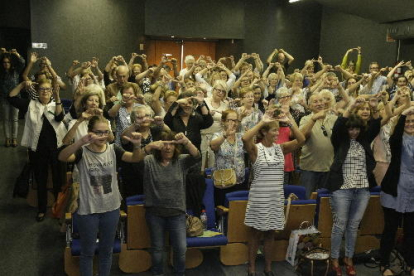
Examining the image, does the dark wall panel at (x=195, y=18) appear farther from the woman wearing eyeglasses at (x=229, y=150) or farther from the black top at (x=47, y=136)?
the woman wearing eyeglasses at (x=229, y=150)

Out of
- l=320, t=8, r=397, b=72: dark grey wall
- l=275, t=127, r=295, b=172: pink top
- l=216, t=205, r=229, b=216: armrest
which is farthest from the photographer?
l=320, t=8, r=397, b=72: dark grey wall

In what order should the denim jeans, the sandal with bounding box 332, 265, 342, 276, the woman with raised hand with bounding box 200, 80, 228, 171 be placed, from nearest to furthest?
the sandal with bounding box 332, 265, 342, 276
the woman with raised hand with bounding box 200, 80, 228, 171
the denim jeans

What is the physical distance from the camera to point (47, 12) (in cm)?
1036

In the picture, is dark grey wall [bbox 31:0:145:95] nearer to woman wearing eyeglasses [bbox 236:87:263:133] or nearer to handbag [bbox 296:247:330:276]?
woman wearing eyeglasses [bbox 236:87:263:133]

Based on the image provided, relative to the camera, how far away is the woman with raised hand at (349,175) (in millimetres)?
4055

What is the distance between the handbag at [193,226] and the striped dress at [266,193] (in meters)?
0.49

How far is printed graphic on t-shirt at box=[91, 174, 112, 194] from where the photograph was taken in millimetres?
3410

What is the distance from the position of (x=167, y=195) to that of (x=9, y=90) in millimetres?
5552

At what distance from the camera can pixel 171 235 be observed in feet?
12.5

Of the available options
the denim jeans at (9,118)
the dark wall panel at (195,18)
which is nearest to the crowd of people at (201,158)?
the denim jeans at (9,118)

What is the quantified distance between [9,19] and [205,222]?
9.80 meters

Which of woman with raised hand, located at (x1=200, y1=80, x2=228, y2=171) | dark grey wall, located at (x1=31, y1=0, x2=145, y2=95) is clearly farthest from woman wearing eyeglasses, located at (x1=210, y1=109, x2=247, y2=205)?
dark grey wall, located at (x1=31, y1=0, x2=145, y2=95)

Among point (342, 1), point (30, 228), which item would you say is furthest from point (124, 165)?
point (342, 1)

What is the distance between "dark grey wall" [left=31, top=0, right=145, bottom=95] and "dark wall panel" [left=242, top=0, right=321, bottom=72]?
3.11 meters
